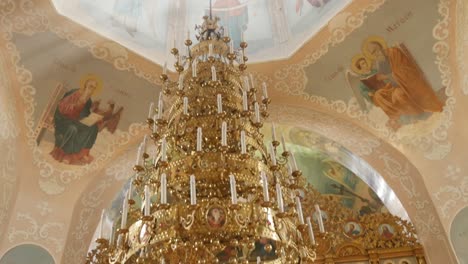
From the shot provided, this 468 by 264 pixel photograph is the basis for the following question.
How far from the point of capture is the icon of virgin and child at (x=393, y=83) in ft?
25.6

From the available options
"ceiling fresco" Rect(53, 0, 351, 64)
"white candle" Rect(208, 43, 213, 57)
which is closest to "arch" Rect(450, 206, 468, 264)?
"ceiling fresco" Rect(53, 0, 351, 64)

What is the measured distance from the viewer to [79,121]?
8.27m

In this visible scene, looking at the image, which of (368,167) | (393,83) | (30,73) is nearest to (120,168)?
(30,73)

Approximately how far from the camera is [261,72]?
8.62 m

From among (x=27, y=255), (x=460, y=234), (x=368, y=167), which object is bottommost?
(x=460, y=234)

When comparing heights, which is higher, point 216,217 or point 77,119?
point 77,119

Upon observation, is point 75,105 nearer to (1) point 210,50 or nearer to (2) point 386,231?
(1) point 210,50

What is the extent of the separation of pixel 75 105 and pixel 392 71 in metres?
6.09

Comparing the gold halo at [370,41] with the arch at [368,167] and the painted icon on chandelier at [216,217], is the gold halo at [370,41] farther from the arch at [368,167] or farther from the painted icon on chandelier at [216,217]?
the painted icon on chandelier at [216,217]

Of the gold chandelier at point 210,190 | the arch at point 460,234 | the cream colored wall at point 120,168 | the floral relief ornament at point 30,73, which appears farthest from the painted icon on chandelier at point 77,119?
the arch at point 460,234

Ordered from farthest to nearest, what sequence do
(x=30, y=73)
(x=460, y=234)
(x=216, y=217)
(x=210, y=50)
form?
(x=30, y=73) < (x=460, y=234) < (x=210, y=50) < (x=216, y=217)

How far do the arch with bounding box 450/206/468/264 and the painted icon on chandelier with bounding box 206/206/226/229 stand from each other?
5106mm

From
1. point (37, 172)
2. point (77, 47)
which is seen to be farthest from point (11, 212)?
point (77, 47)

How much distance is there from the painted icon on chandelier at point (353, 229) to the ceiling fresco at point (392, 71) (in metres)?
1.90
